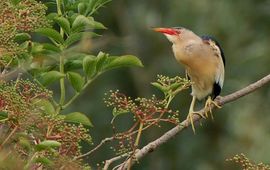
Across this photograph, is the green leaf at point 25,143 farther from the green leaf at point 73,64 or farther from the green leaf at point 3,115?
the green leaf at point 73,64

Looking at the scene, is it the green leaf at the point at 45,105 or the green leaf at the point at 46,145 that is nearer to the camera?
the green leaf at the point at 46,145

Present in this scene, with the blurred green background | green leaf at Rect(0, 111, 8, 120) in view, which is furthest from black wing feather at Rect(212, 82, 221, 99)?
the blurred green background

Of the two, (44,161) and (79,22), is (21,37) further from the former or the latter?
(44,161)

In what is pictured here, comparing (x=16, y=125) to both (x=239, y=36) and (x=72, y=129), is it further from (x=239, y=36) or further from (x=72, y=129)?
(x=239, y=36)

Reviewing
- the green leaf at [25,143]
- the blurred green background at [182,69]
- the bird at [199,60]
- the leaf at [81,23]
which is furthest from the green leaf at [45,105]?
the blurred green background at [182,69]

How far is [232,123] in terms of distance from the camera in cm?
677

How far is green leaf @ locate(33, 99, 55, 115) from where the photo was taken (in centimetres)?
179

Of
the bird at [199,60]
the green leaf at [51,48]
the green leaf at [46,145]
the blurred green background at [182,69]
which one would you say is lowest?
the blurred green background at [182,69]

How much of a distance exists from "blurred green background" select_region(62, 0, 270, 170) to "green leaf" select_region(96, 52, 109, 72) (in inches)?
180

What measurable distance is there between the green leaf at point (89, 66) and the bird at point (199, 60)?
1.31 m

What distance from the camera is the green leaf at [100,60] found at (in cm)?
206

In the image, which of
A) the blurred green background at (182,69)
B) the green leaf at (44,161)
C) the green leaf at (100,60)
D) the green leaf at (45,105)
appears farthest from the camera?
the blurred green background at (182,69)

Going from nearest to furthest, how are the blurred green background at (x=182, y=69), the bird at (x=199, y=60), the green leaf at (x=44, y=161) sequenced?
the green leaf at (x=44, y=161) < the bird at (x=199, y=60) < the blurred green background at (x=182, y=69)

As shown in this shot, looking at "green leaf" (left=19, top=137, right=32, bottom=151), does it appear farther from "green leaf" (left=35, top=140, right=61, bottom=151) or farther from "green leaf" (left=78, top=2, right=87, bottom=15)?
"green leaf" (left=78, top=2, right=87, bottom=15)
